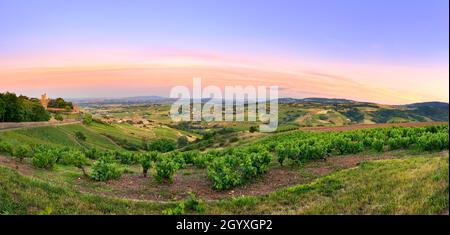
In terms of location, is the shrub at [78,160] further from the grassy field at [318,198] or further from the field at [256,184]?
the grassy field at [318,198]

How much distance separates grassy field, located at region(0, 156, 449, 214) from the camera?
8.10m

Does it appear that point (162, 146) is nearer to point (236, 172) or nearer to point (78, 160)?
point (78, 160)

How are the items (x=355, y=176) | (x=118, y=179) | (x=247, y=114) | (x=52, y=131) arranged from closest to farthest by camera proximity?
(x=355, y=176) < (x=118, y=179) < (x=52, y=131) < (x=247, y=114)

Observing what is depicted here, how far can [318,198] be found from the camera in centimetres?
1230

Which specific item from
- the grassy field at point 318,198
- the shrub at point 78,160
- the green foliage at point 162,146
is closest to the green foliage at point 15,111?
the green foliage at point 162,146

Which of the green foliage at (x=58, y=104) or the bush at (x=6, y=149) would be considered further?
the green foliage at (x=58, y=104)

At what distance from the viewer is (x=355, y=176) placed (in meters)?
14.8

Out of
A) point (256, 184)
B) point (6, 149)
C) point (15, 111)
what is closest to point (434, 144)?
point (256, 184)

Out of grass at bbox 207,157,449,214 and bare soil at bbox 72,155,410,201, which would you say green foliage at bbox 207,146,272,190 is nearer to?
bare soil at bbox 72,155,410,201

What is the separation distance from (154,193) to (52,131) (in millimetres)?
71268

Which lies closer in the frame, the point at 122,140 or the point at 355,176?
the point at 355,176

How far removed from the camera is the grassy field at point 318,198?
8.10m

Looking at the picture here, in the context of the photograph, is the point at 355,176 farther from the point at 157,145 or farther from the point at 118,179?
the point at 157,145
